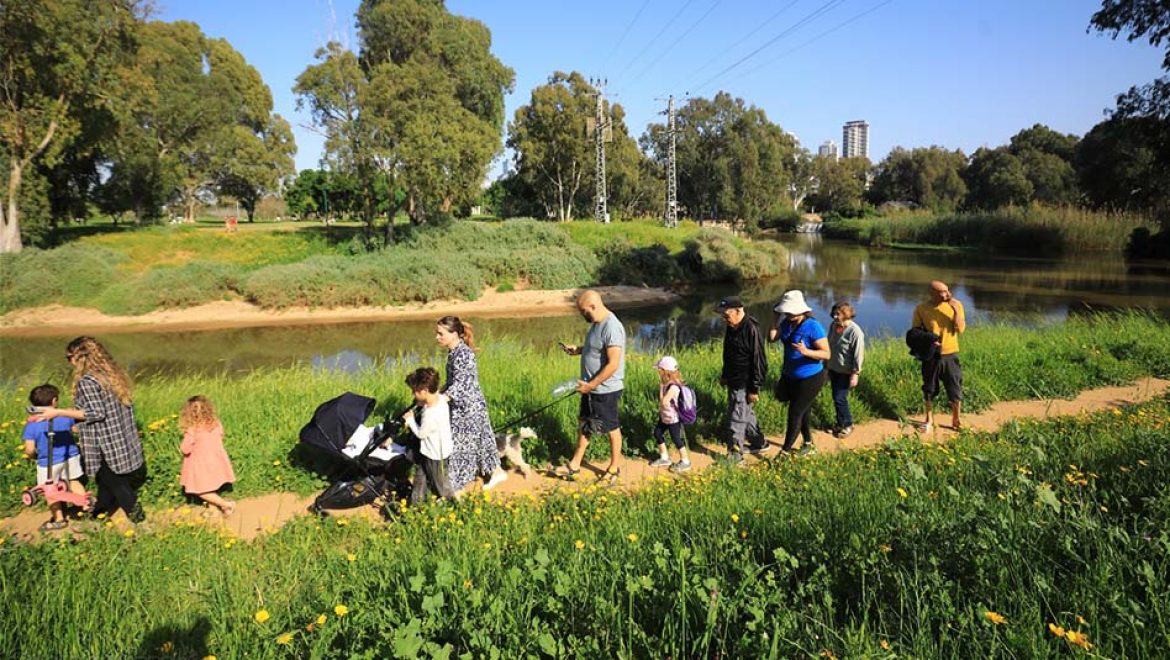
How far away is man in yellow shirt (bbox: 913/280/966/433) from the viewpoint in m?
7.50

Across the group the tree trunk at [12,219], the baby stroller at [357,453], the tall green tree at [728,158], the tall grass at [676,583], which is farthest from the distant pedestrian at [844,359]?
the tall green tree at [728,158]

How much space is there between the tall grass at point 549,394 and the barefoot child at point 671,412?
1.71 ft

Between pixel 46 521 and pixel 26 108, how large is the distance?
28.7 metres

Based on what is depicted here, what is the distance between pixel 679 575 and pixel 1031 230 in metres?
55.1

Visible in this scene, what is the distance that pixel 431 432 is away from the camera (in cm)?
529

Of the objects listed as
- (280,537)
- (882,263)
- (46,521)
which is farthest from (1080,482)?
(882,263)

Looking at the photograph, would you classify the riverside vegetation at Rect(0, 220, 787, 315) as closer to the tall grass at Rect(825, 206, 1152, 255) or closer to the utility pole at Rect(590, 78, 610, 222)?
the utility pole at Rect(590, 78, 610, 222)

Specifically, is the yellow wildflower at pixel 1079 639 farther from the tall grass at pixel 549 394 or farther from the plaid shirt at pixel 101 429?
the plaid shirt at pixel 101 429

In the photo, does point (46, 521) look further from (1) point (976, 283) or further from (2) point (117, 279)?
(1) point (976, 283)

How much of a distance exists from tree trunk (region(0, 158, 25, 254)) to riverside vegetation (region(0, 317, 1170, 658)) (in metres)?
30.0

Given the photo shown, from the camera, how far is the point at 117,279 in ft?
84.3

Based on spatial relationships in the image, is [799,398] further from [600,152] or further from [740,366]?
[600,152]

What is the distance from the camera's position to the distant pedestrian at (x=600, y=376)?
5859 mm

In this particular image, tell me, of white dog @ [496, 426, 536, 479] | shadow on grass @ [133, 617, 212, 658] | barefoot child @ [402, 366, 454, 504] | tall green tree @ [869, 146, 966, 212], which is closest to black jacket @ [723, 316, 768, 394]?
white dog @ [496, 426, 536, 479]
